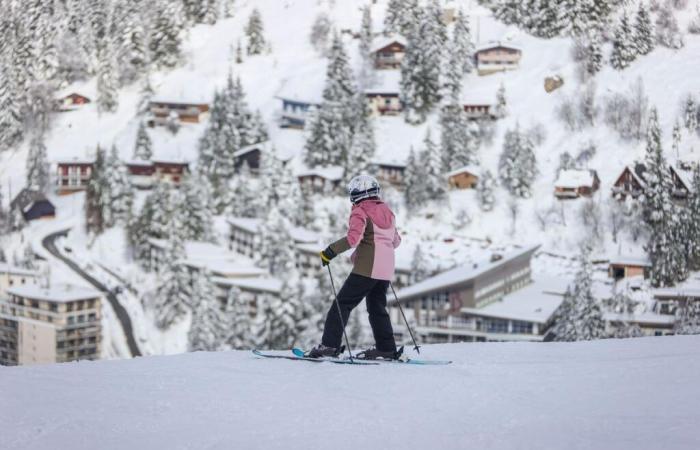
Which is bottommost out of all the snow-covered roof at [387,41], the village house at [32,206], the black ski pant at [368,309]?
the black ski pant at [368,309]

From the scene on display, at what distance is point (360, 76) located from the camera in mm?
57031

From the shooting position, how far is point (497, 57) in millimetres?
54719

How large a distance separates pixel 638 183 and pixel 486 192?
7.74 metres

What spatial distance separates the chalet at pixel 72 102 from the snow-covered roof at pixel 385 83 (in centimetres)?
2009

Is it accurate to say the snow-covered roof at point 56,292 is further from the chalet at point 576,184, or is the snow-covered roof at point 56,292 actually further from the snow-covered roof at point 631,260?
the chalet at point 576,184

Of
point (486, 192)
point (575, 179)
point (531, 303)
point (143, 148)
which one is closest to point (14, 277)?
point (143, 148)

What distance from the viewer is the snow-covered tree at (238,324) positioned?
30.9 metres

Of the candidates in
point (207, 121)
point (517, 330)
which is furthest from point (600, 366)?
point (207, 121)

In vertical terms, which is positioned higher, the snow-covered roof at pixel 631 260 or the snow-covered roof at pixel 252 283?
the snow-covered roof at pixel 631 260

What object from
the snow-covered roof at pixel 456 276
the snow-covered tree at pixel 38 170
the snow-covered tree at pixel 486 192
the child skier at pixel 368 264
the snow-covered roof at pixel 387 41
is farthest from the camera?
the snow-covered roof at pixel 387 41

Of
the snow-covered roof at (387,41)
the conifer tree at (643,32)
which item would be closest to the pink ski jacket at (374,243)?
the conifer tree at (643,32)

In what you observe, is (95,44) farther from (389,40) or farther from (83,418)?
(83,418)

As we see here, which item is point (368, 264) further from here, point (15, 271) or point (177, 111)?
point (177, 111)

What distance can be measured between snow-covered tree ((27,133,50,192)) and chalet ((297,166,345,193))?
16.2m
